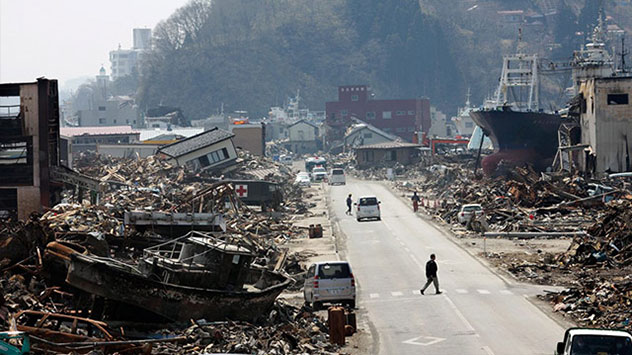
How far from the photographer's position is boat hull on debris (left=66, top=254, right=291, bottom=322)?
69.8 feet

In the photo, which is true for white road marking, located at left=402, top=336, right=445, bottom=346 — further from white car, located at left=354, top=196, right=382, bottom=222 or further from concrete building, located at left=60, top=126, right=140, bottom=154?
concrete building, located at left=60, top=126, right=140, bottom=154

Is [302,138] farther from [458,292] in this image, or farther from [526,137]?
[458,292]

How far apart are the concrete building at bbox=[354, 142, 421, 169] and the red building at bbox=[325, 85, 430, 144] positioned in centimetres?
4989

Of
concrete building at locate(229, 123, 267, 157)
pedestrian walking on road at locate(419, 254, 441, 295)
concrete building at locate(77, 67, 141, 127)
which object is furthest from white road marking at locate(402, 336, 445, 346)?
concrete building at locate(77, 67, 141, 127)

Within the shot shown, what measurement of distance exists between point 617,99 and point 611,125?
5.98 feet

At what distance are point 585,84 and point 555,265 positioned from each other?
131ft

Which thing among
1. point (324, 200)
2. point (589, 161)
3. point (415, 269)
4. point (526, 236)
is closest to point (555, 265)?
point (415, 269)

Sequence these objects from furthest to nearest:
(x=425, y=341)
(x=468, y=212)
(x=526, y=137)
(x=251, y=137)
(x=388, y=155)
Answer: (x=388, y=155)
(x=251, y=137)
(x=526, y=137)
(x=468, y=212)
(x=425, y=341)

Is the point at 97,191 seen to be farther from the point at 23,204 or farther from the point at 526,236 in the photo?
the point at 526,236

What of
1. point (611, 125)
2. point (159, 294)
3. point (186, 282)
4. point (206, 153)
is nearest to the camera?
point (159, 294)

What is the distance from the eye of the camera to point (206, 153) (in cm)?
8169

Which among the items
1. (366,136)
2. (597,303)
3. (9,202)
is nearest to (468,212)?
(9,202)

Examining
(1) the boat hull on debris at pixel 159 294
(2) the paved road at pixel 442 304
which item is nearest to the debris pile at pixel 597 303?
(2) the paved road at pixel 442 304

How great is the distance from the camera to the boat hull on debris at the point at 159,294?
2128 cm
